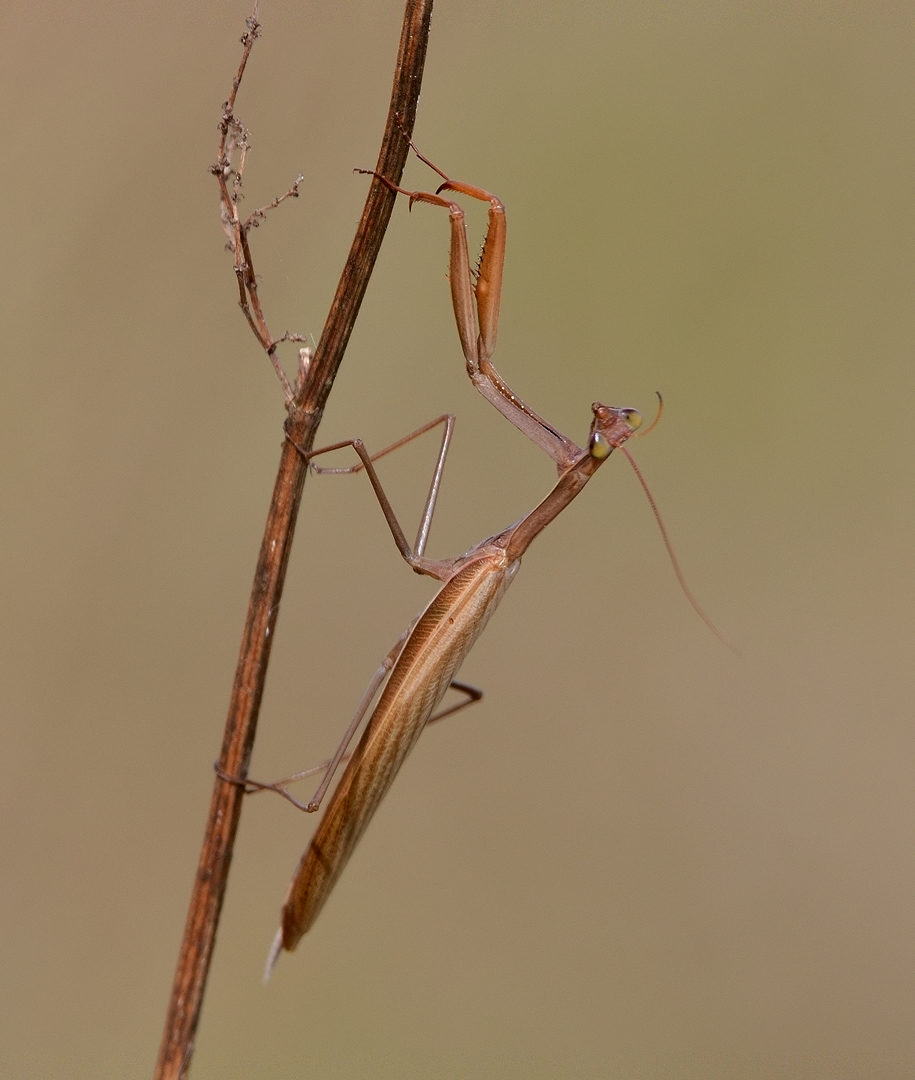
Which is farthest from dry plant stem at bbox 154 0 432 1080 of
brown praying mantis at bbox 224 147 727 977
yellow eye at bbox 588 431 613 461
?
yellow eye at bbox 588 431 613 461

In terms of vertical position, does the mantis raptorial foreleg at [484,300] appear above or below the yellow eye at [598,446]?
above

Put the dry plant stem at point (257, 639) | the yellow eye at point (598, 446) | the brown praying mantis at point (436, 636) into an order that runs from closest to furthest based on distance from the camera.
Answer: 1. the dry plant stem at point (257, 639)
2. the brown praying mantis at point (436, 636)
3. the yellow eye at point (598, 446)

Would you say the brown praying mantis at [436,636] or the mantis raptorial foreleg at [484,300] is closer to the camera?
the mantis raptorial foreleg at [484,300]

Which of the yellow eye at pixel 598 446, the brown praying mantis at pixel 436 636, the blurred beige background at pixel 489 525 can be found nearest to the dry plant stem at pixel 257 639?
→ the brown praying mantis at pixel 436 636

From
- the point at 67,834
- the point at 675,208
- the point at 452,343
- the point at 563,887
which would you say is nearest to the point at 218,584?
the point at 67,834

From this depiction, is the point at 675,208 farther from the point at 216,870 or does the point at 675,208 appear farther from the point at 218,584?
the point at 216,870

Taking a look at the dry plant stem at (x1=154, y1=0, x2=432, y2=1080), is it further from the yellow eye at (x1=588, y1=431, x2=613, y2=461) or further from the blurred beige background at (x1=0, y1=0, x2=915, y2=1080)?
the blurred beige background at (x1=0, y1=0, x2=915, y2=1080)

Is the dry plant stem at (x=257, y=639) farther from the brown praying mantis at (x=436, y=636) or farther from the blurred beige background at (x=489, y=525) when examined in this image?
the blurred beige background at (x=489, y=525)
